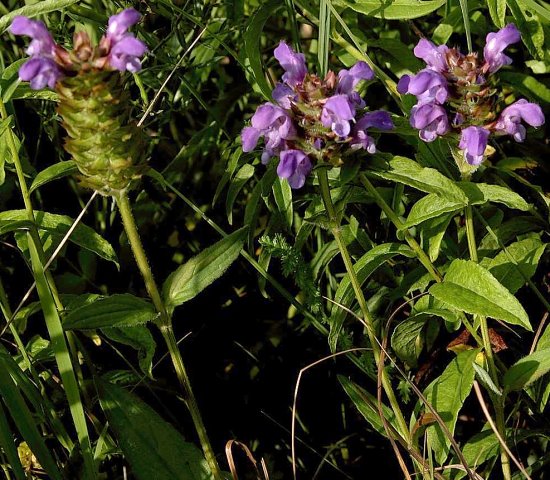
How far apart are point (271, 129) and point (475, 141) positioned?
38cm

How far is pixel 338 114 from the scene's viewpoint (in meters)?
1.37

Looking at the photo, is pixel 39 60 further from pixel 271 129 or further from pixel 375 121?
pixel 375 121

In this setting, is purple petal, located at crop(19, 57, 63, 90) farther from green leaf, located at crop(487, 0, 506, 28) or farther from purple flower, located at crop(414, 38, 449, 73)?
green leaf, located at crop(487, 0, 506, 28)

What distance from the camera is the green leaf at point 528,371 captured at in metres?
1.55

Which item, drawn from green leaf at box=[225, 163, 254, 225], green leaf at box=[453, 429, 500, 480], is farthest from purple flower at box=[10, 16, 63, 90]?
green leaf at box=[453, 429, 500, 480]

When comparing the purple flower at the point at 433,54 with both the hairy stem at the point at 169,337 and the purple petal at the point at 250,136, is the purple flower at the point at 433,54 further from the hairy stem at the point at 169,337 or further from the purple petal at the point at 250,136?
the hairy stem at the point at 169,337

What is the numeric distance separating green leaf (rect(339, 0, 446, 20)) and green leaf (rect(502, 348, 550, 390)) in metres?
0.74

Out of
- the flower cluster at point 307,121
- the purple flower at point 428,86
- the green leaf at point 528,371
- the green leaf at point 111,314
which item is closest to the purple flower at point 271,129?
the flower cluster at point 307,121

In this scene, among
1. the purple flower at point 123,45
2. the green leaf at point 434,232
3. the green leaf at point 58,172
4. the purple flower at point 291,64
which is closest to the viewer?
the purple flower at point 123,45

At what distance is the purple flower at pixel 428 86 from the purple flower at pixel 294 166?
0.24 meters

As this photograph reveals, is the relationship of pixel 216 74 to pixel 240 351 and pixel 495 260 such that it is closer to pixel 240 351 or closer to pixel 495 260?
pixel 240 351

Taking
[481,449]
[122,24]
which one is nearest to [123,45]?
[122,24]

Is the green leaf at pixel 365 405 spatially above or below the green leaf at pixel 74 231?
below

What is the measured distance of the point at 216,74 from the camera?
245cm
